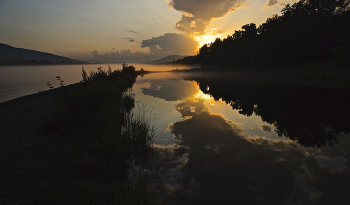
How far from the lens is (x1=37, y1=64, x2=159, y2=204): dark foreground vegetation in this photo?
4.84 metres

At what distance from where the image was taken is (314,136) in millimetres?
10672

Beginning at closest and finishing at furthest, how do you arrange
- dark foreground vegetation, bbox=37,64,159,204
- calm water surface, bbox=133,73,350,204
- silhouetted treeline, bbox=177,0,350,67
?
dark foreground vegetation, bbox=37,64,159,204 → calm water surface, bbox=133,73,350,204 → silhouetted treeline, bbox=177,0,350,67

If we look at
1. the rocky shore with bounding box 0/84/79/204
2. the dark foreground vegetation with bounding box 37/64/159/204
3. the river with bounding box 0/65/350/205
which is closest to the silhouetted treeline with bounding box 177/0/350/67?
the river with bounding box 0/65/350/205

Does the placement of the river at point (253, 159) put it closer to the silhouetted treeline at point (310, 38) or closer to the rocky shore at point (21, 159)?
the rocky shore at point (21, 159)

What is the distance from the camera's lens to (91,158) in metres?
6.68

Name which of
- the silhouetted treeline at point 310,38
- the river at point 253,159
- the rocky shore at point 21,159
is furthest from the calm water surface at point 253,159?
the silhouetted treeline at point 310,38

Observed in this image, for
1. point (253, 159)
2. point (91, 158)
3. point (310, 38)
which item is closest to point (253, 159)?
point (253, 159)

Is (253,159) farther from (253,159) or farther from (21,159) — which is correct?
(21,159)

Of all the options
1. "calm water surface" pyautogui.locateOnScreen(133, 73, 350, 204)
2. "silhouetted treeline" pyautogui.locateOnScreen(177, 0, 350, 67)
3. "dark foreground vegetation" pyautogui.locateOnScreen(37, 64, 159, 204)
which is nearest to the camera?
"dark foreground vegetation" pyautogui.locateOnScreen(37, 64, 159, 204)

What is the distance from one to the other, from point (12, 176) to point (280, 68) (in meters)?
69.6

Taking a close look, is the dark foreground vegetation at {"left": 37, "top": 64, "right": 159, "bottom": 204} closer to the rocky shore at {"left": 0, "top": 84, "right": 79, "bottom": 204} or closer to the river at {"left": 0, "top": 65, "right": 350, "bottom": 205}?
the rocky shore at {"left": 0, "top": 84, "right": 79, "bottom": 204}

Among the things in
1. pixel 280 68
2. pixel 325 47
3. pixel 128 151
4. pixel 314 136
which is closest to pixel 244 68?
pixel 280 68

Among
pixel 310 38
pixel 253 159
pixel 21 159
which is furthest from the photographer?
pixel 310 38

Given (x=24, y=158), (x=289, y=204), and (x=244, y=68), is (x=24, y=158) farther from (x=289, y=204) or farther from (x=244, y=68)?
(x=244, y=68)
